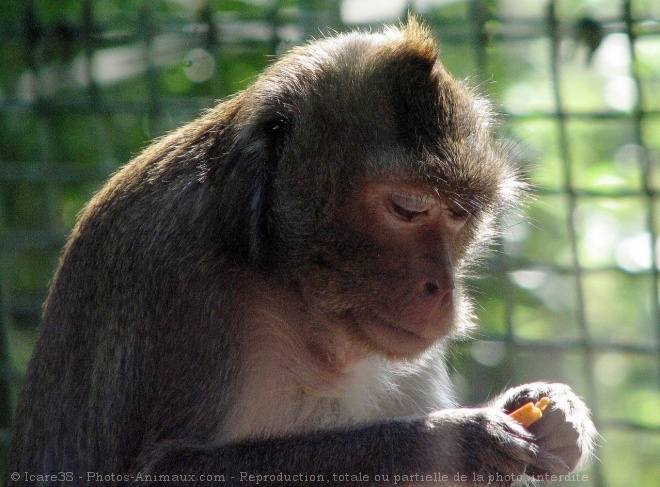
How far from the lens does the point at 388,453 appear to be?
13.9 feet

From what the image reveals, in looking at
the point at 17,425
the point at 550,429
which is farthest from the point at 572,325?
the point at 17,425

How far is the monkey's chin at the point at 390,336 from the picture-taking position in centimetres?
452

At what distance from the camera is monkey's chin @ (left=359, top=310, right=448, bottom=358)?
14.8 ft

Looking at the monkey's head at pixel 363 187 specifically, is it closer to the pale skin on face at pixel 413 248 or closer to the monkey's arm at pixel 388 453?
the pale skin on face at pixel 413 248

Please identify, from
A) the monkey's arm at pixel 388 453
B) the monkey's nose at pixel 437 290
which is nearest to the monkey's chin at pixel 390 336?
the monkey's nose at pixel 437 290

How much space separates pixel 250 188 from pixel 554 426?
169 centimetres

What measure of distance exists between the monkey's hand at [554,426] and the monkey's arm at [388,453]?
173mm

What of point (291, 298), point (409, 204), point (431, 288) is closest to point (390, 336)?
point (431, 288)

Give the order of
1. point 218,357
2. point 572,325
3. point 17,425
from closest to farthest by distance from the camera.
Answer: point 218,357 → point 17,425 → point 572,325

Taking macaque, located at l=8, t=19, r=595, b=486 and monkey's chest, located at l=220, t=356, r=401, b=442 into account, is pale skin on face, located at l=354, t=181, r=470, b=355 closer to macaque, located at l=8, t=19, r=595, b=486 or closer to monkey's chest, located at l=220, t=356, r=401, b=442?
macaque, located at l=8, t=19, r=595, b=486

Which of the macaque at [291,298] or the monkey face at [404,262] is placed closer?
the macaque at [291,298]

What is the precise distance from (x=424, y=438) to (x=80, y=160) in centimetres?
547

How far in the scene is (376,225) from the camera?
4.45 metres

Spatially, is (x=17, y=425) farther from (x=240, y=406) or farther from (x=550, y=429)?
(x=550, y=429)
